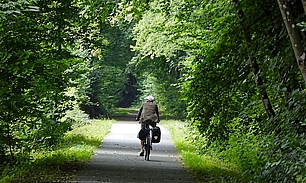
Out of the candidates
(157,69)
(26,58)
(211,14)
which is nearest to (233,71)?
(211,14)

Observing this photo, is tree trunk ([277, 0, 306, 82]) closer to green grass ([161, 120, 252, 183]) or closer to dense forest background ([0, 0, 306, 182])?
dense forest background ([0, 0, 306, 182])

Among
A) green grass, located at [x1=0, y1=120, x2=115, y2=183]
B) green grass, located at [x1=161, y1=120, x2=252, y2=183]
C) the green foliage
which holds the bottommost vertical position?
green grass, located at [x1=161, y1=120, x2=252, y2=183]

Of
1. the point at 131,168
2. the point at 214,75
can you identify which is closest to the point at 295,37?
the point at 214,75

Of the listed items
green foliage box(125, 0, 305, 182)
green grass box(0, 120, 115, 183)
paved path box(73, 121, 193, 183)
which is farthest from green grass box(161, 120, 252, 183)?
green grass box(0, 120, 115, 183)

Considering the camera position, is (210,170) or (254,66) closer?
(254,66)

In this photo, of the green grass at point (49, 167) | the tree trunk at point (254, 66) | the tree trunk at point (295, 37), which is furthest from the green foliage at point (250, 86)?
the green grass at point (49, 167)

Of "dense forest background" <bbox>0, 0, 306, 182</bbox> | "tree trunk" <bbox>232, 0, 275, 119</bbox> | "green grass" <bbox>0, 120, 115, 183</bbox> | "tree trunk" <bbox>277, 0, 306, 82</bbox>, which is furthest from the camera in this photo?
"green grass" <bbox>0, 120, 115, 183</bbox>

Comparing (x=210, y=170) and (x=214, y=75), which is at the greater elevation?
(x=214, y=75)

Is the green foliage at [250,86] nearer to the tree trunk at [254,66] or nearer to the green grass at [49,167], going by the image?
the tree trunk at [254,66]

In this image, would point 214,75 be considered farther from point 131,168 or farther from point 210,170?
point 131,168

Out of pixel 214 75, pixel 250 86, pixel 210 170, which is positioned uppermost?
pixel 214 75

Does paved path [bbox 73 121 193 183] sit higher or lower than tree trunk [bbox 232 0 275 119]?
lower

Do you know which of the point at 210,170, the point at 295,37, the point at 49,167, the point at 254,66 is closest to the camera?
the point at 295,37

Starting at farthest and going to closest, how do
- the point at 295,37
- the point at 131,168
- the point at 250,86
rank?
the point at 131,168 → the point at 250,86 → the point at 295,37
